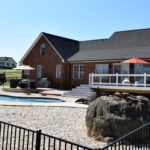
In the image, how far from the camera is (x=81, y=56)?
25297mm

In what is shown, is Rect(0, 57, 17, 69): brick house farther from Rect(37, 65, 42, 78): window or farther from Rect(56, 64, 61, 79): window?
Rect(56, 64, 61, 79): window

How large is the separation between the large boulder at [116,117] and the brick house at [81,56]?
45.3 ft

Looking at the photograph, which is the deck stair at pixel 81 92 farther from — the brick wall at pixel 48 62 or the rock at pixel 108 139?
the rock at pixel 108 139

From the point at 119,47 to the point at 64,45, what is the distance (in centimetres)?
787

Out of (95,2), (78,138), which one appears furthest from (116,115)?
(95,2)

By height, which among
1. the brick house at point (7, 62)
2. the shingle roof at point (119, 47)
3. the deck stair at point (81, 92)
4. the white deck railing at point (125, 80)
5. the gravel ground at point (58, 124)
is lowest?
the gravel ground at point (58, 124)

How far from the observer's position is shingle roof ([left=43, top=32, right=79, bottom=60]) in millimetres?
26438

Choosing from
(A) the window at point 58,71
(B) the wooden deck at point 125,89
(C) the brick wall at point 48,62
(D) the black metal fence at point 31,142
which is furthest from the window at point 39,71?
(D) the black metal fence at point 31,142

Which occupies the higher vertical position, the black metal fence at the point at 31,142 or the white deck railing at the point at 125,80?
the white deck railing at the point at 125,80

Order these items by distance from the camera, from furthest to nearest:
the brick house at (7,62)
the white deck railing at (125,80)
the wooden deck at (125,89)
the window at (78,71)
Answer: the brick house at (7,62) → the window at (78,71) → the white deck railing at (125,80) → the wooden deck at (125,89)

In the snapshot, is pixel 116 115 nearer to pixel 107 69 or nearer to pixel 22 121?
pixel 22 121

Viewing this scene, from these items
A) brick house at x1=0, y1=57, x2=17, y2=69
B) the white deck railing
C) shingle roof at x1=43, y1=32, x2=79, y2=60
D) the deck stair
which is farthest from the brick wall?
brick house at x1=0, y1=57, x2=17, y2=69

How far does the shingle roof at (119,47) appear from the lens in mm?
21844

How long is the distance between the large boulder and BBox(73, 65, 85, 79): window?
17.6m
